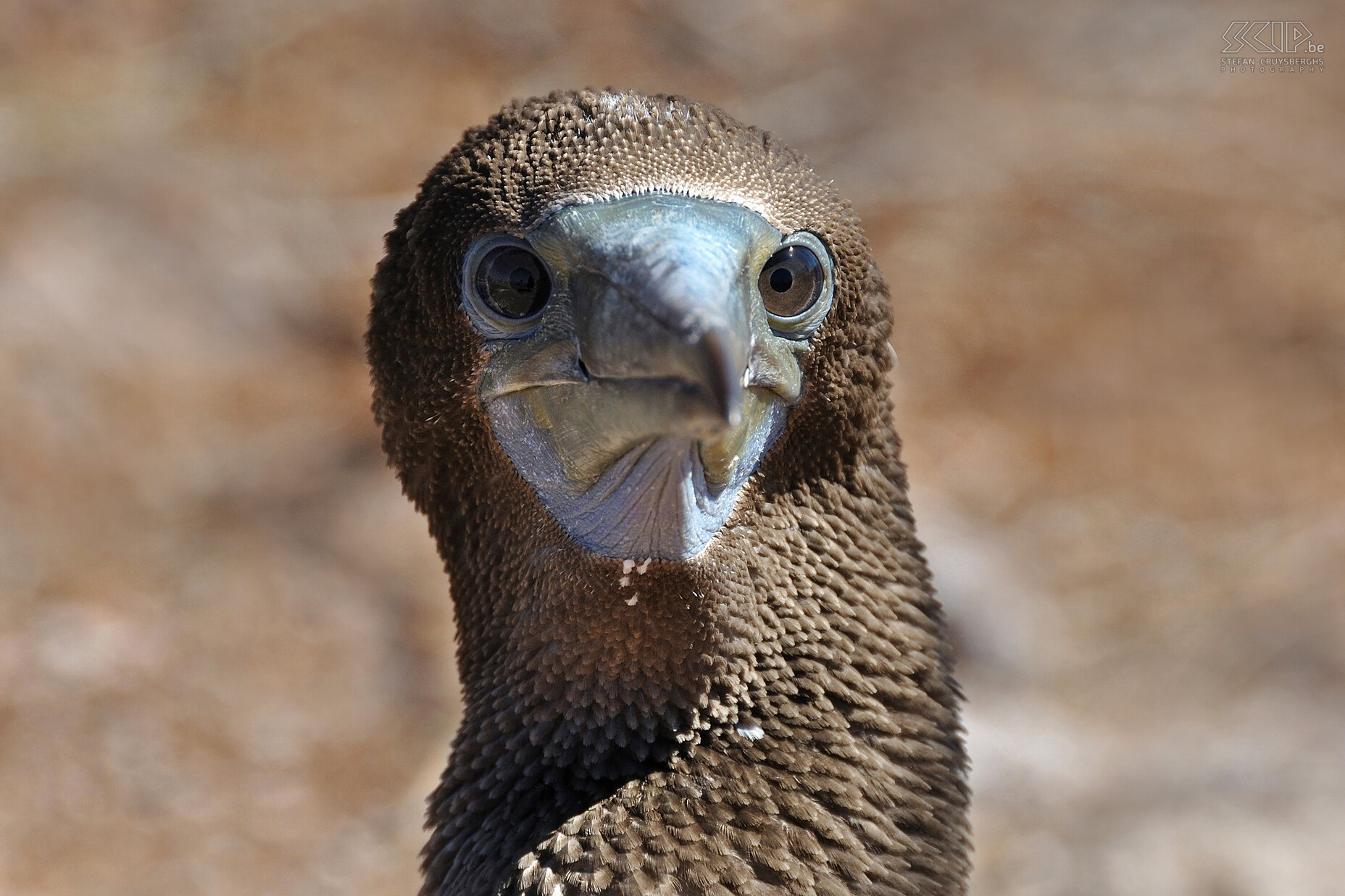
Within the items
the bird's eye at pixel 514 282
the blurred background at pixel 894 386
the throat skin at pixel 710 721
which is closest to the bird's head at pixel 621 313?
the bird's eye at pixel 514 282

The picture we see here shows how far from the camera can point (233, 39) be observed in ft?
46.2

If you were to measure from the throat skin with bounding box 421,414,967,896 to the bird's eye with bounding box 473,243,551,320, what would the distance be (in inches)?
16.7

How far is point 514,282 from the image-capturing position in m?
3.25

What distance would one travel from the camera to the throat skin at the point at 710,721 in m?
3.21

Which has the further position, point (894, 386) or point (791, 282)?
point (894, 386)

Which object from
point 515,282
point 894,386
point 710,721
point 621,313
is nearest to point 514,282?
point 515,282

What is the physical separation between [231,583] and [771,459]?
7.15 meters

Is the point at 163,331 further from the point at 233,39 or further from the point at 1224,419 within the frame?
the point at 1224,419

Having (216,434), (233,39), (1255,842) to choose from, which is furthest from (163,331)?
(1255,842)

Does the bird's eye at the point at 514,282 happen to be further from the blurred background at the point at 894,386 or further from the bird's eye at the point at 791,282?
the blurred background at the point at 894,386

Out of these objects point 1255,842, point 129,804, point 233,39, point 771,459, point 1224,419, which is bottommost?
point 771,459

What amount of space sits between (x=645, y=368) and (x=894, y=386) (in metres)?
3.84

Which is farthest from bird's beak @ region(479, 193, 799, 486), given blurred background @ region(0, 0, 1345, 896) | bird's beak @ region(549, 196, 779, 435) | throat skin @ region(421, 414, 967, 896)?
blurred background @ region(0, 0, 1345, 896)

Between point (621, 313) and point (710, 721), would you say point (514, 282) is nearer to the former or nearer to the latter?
point (621, 313)
